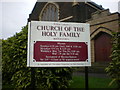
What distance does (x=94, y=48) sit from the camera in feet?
67.7

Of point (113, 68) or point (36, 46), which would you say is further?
point (113, 68)

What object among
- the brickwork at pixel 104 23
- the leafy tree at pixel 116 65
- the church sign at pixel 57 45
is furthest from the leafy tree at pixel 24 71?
the brickwork at pixel 104 23

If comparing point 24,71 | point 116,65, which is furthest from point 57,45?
point 116,65

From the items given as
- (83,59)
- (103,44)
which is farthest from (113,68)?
(103,44)

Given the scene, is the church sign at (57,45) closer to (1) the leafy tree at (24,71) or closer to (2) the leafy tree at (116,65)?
(1) the leafy tree at (24,71)

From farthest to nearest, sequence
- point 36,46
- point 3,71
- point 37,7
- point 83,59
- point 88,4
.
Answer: point 37,7 < point 88,4 < point 3,71 < point 83,59 < point 36,46

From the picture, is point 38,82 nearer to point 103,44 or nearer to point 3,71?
point 3,71

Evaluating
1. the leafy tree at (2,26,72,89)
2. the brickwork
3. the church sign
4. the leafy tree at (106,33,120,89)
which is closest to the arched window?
the brickwork

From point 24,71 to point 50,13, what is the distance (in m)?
30.7

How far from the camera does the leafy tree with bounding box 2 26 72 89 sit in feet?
17.9

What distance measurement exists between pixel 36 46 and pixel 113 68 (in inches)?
115

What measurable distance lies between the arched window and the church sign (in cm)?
2823

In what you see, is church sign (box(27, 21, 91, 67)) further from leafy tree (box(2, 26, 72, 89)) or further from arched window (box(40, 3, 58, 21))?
arched window (box(40, 3, 58, 21))

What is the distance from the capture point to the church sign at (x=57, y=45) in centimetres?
417
